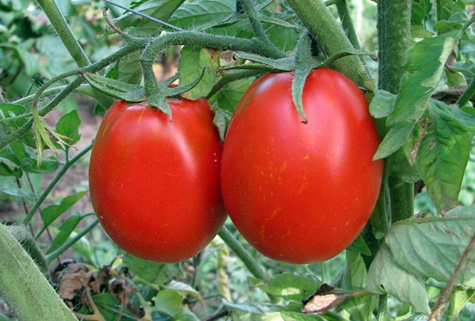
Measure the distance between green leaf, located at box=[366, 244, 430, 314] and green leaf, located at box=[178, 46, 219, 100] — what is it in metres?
0.29

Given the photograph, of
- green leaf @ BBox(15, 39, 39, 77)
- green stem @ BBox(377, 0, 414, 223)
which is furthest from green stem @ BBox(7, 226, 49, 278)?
green leaf @ BBox(15, 39, 39, 77)

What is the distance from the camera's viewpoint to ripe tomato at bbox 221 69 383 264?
60cm

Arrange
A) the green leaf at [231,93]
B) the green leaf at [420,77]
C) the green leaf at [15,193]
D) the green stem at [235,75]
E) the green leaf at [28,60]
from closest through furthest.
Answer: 1. the green leaf at [420,77]
2. the green stem at [235,75]
3. the green leaf at [231,93]
4. the green leaf at [15,193]
5. the green leaf at [28,60]

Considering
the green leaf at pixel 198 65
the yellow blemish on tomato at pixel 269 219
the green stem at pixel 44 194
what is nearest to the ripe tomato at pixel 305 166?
the yellow blemish on tomato at pixel 269 219

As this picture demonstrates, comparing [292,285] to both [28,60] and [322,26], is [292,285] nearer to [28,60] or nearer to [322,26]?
[322,26]

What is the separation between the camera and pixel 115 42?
356cm

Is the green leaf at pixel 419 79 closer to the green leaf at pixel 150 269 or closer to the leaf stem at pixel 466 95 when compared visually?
the leaf stem at pixel 466 95

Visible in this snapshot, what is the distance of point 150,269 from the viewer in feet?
3.51

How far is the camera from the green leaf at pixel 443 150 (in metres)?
0.61

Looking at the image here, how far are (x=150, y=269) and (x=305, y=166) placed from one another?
1.82 ft

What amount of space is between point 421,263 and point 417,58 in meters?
0.21

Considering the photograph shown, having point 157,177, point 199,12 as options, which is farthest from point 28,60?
point 157,177

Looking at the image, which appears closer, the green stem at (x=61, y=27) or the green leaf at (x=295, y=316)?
the green leaf at (x=295, y=316)

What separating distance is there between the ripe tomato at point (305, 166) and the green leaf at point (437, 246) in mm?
56
